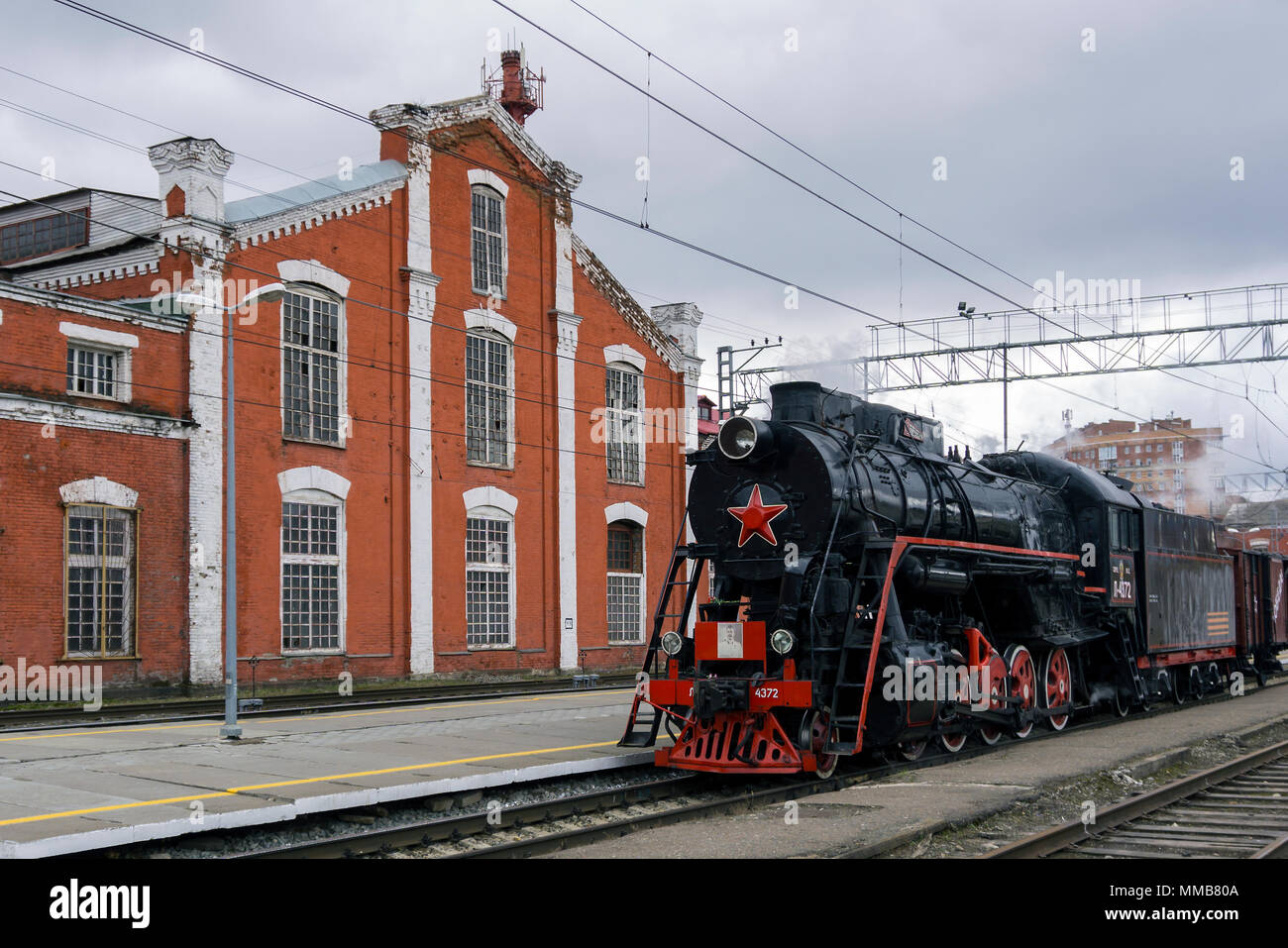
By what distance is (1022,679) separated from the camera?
52.1ft

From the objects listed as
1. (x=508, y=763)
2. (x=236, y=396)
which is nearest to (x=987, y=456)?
(x=508, y=763)

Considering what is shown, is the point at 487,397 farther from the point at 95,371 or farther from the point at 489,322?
the point at 95,371

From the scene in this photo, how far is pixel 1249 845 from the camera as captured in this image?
9.09 metres

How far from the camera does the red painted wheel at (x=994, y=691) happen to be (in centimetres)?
1459

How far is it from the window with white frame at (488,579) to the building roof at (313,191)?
25.6 feet

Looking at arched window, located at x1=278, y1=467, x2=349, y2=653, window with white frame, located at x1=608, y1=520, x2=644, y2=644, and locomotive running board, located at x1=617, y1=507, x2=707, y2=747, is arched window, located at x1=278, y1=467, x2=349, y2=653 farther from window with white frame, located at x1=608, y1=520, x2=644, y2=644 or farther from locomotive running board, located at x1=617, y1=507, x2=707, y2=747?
locomotive running board, located at x1=617, y1=507, x2=707, y2=747

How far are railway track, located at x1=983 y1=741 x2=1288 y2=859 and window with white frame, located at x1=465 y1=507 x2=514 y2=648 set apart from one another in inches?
731

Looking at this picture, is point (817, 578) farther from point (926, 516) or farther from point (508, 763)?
point (508, 763)

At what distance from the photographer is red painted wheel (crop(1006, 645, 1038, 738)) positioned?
50.7ft

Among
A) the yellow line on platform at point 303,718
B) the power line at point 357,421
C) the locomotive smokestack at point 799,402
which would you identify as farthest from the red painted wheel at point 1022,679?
the power line at point 357,421

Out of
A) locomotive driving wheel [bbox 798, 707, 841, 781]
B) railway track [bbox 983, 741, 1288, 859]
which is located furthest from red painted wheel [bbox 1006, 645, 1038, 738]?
locomotive driving wheel [bbox 798, 707, 841, 781]

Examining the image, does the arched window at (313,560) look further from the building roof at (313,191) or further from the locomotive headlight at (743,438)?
the locomotive headlight at (743,438)

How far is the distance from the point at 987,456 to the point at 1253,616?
11121mm

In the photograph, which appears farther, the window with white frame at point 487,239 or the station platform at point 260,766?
the window with white frame at point 487,239
